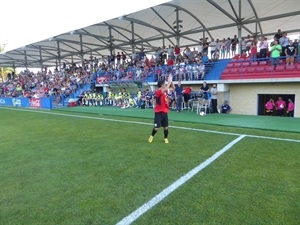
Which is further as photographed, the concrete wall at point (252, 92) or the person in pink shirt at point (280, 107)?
the person in pink shirt at point (280, 107)

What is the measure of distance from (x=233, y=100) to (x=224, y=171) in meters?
9.83

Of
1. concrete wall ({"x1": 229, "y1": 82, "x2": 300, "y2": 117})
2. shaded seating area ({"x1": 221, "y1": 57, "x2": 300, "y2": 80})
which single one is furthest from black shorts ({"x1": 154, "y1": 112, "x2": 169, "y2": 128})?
concrete wall ({"x1": 229, "y1": 82, "x2": 300, "y2": 117})

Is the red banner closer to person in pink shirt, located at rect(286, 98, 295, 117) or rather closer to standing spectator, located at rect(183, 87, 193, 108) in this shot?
standing spectator, located at rect(183, 87, 193, 108)

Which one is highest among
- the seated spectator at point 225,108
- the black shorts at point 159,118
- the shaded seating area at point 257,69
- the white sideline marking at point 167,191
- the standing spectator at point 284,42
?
the standing spectator at point 284,42

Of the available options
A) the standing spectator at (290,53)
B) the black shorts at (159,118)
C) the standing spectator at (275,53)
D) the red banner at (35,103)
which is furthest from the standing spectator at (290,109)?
the red banner at (35,103)

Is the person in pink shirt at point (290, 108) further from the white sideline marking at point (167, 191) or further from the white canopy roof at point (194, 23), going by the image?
the white canopy roof at point (194, 23)

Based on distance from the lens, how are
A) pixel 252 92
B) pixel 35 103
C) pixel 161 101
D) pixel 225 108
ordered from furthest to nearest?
pixel 35 103 → pixel 225 108 → pixel 252 92 → pixel 161 101

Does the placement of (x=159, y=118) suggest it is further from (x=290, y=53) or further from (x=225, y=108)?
(x=290, y=53)

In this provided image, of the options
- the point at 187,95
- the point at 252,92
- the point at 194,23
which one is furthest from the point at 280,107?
the point at 194,23

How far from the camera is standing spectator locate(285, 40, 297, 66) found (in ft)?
38.4

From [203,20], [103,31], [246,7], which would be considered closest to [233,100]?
[246,7]

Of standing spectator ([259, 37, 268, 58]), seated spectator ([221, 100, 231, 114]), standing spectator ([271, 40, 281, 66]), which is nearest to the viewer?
standing spectator ([271, 40, 281, 66])

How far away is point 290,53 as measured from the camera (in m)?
12.0

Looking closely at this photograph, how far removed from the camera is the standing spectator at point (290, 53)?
1171cm
